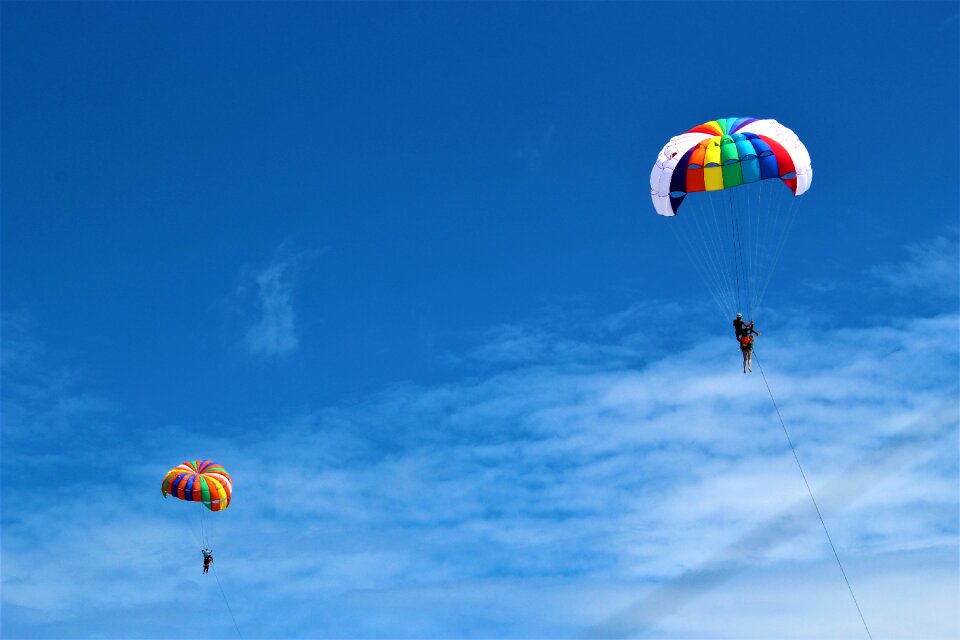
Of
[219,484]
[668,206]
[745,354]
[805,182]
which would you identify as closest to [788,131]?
[805,182]

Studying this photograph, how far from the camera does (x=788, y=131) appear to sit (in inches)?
1465

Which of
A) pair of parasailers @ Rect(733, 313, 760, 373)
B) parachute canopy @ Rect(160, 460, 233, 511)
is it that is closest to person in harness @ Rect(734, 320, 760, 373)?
pair of parasailers @ Rect(733, 313, 760, 373)

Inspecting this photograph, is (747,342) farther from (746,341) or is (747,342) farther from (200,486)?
(200,486)

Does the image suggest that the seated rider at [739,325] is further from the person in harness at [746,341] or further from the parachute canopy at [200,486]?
the parachute canopy at [200,486]

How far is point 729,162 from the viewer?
3619 centimetres

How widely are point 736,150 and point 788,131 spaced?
221 cm

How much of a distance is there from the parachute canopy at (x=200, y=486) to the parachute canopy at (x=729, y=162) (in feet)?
96.4

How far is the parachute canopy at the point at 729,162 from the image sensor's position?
119 feet

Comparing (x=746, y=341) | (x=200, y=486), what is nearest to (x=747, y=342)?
(x=746, y=341)

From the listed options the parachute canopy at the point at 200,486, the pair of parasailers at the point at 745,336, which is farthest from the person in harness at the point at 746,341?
the parachute canopy at the point at 200,486

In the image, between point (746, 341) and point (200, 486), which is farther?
point (200, 486)

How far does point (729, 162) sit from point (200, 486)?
3225 cm

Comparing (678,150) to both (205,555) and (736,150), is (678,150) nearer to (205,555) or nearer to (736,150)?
(736,150)

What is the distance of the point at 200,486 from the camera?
184 feet
